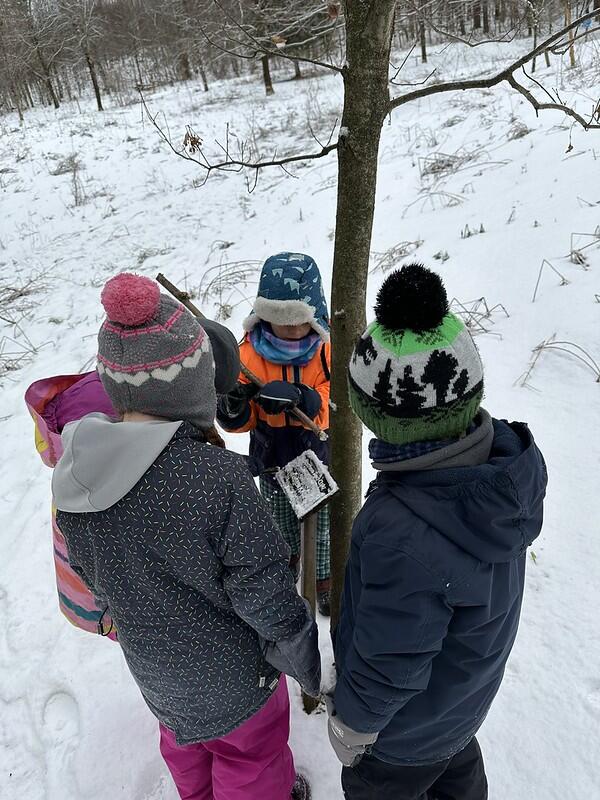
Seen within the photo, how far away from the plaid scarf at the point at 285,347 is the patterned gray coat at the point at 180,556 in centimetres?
86

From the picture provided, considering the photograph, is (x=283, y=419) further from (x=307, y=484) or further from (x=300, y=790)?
(x=300, y=790)

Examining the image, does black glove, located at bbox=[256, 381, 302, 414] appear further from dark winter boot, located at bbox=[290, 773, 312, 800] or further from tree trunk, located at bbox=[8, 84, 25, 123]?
tree trunk, located at bbox=[8, 84, 25, 123]

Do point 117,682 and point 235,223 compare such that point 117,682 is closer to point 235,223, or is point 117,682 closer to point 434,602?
point 434,602

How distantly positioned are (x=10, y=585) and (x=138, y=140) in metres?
12.3

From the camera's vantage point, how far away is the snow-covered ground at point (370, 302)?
1746 mm

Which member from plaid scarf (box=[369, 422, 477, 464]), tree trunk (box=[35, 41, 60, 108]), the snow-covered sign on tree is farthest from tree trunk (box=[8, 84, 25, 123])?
plaid scarf (box=[369, 422, 477, 464])

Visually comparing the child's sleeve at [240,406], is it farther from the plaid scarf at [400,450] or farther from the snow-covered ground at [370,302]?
the snow-covered ground at [370,302]

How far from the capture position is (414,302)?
81 centimetres

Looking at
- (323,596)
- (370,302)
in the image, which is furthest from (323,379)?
(370,302)

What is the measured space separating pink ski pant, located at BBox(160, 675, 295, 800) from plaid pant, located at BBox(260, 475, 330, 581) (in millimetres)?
685

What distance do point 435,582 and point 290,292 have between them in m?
1.12

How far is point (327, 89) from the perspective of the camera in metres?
13.9

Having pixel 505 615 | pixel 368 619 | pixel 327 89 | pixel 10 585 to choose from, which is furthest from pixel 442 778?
pixel 327 89

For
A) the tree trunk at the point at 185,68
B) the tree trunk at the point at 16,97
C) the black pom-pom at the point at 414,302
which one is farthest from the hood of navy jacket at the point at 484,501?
the tree trunk at the point at 185,68
